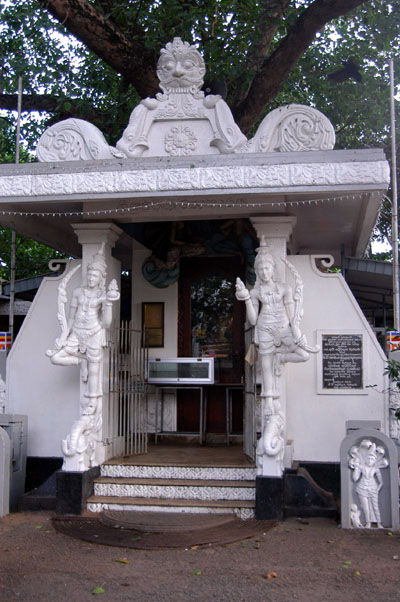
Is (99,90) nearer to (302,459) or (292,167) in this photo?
(292,167)

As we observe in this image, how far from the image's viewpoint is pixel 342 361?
7578 millimetres

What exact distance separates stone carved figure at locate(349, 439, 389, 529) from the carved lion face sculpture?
14.2 ft

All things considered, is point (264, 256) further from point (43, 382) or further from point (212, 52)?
point (212, 52)

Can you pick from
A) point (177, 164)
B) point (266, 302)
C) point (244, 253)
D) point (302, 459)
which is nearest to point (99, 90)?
point (244, 253)

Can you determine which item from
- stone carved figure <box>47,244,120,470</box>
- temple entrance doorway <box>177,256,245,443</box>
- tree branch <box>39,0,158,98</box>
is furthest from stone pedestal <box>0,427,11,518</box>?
tree branch <box>39,0,158,98</box>

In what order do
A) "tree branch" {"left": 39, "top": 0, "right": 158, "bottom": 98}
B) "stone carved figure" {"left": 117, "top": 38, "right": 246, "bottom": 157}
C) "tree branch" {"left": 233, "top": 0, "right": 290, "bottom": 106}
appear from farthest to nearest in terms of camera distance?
1. "tree branch" {"left": 233, "top": 0, "right": 290, "bottom": 106}
2. "tree branch" {"left": 39, "top": 0, "right": 158, "bottom": 98}
3. "stone carved figure" {"left": 117, "top": 38, "right": 246, "bottom": 157}

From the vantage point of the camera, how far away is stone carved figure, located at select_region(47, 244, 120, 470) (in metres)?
7.07

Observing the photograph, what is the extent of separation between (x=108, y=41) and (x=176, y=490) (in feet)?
23.7

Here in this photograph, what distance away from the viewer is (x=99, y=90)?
13430mm

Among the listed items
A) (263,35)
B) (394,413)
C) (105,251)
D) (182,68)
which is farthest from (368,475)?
(263,35)

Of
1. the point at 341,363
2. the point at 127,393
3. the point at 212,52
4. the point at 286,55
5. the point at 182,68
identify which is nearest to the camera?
the point at 182,68

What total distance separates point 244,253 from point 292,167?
2194 mm

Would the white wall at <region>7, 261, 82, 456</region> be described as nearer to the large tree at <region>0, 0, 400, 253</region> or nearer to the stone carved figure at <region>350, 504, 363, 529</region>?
the stone carved figure at <region>350, 504, 363, 529</region>

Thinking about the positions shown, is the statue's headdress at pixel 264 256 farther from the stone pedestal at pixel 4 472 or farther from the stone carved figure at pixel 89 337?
the stone pedestal at pixel 4 472
